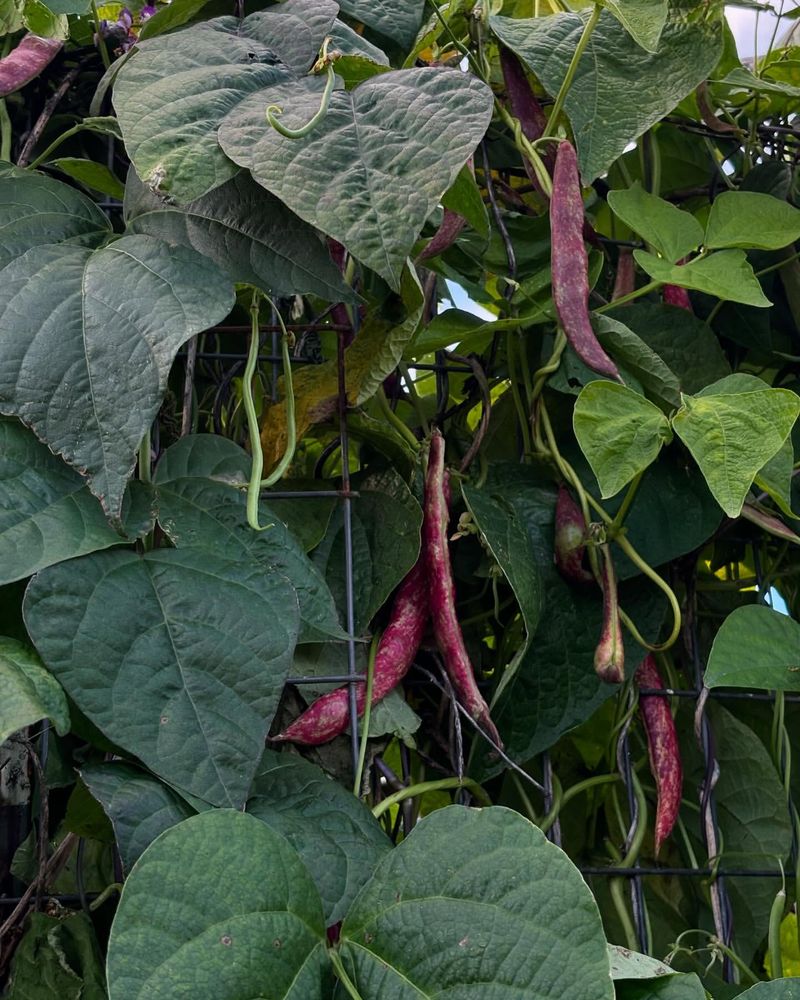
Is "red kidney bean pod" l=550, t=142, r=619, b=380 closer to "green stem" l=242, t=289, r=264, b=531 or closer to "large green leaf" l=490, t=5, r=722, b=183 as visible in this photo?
"large green leaf" l=490, t=5, r=722, b=183

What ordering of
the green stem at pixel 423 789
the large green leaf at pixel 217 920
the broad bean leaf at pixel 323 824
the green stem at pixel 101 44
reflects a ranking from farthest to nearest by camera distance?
the green stem at pixel 101 44 → the green stem at pixel 423 789 → the broad bean leaf at pixel 323 824 → the large green leaf at pixel 217 920

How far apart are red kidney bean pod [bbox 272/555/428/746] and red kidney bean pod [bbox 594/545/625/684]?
0.13 m

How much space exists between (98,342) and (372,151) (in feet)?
0.62

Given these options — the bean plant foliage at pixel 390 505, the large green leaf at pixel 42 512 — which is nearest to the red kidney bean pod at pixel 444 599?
the bean plant foliage at pixel 390 505

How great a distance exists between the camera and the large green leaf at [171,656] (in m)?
0.60

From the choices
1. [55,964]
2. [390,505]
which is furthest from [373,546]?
[55,964]

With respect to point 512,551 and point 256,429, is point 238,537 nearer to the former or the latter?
point 256,429

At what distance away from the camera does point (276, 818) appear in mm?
659

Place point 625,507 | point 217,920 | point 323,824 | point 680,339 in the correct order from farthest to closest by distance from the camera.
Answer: point 680,339 → point 625,507 → point 323,824 → point 217,920

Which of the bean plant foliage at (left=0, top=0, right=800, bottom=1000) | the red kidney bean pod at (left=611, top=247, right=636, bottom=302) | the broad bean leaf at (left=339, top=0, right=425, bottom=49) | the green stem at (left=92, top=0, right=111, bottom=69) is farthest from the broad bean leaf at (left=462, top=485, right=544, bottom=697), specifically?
the green stem at (left=92, top=0, right=111, bottom=69)

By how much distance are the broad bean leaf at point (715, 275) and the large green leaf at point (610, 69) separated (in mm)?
84

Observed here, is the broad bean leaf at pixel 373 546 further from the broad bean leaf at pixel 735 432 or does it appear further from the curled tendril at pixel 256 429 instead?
the broad bean leaf at pixel 735 432

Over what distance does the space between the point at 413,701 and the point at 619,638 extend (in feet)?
0.57

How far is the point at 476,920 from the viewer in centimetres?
59
